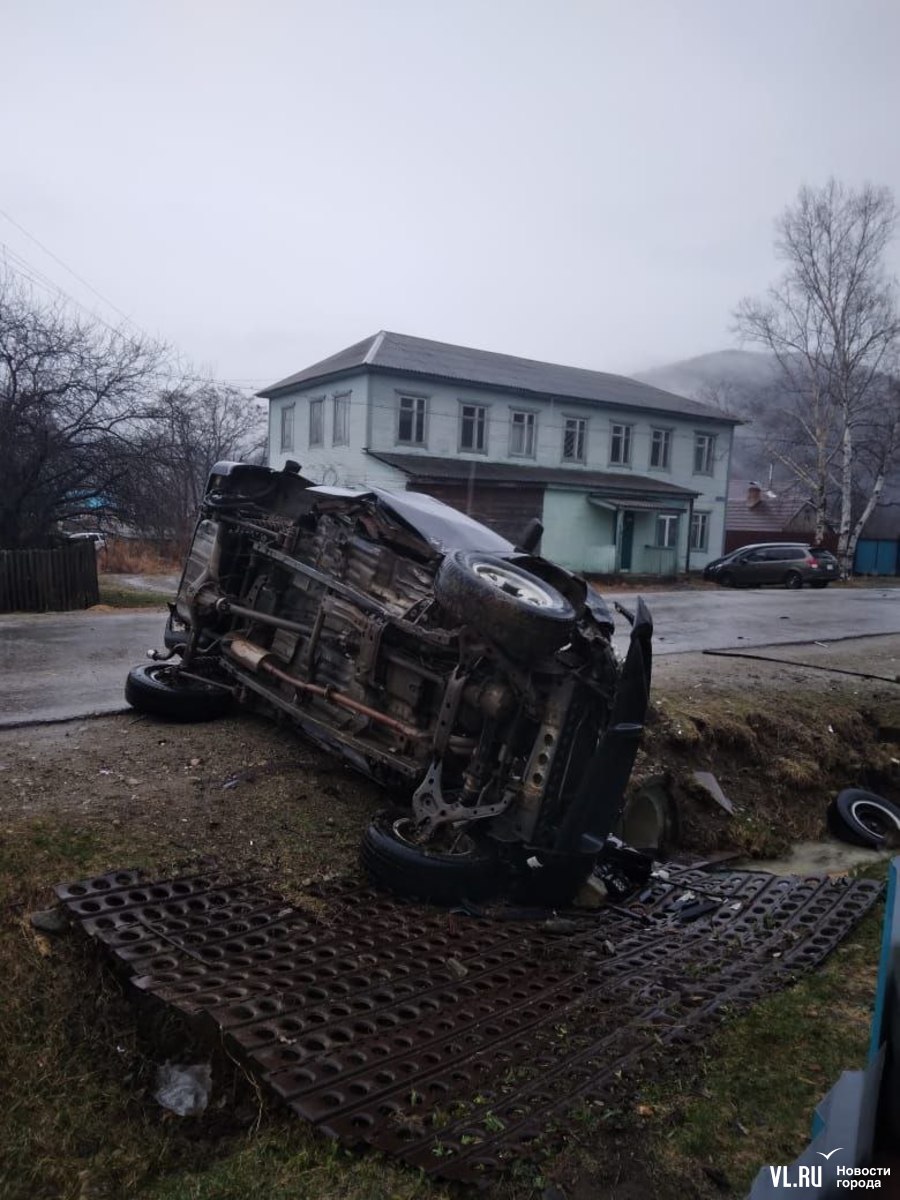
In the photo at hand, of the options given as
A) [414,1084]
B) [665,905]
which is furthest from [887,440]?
[414,1084]

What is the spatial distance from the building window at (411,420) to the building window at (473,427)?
153 cm

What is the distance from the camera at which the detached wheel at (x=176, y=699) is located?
6.30 metres

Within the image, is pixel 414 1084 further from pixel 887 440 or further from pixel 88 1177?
pixel 887 440

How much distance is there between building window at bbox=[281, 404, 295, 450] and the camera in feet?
104

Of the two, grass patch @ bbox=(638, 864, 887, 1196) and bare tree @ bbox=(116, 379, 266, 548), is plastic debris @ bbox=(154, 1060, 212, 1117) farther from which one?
bare tree @ bbox=(116, 379, 266, 548)

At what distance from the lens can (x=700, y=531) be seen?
116 ft

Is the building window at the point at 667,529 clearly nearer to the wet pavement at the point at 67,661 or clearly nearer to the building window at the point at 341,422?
the building window at the point at 341,422

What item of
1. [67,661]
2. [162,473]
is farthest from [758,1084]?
[162,473]

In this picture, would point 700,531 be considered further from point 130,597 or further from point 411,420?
point 130,597

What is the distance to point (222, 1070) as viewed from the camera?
10.4 ft

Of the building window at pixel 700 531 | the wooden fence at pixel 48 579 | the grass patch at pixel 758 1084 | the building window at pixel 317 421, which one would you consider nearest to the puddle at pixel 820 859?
the grass patch at pixel 758 1084

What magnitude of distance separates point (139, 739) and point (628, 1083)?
401 cm

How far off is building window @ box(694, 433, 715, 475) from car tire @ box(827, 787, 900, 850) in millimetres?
29157

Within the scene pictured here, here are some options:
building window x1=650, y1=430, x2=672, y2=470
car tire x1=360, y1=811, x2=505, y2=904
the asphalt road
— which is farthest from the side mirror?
building window x1=650, y1=430, x2=672, y2=470
